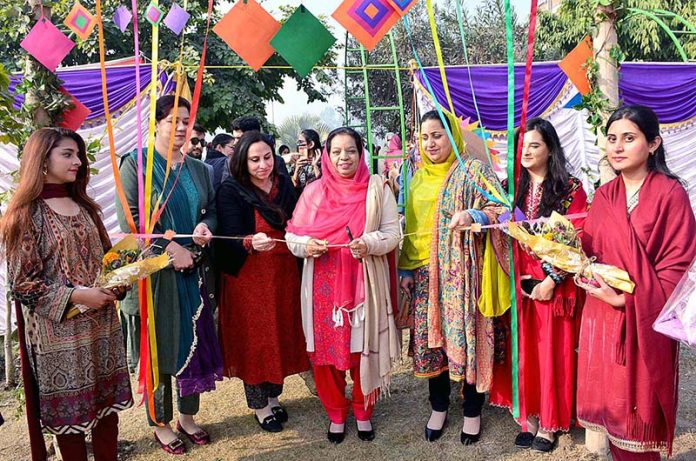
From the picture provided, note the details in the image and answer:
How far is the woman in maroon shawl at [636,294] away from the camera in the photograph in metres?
2.03

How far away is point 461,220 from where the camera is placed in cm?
270

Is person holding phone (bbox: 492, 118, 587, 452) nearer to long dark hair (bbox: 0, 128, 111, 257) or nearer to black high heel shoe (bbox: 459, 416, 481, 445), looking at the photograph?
black high heel shoe (bbox: 459, 416, 481, 445)

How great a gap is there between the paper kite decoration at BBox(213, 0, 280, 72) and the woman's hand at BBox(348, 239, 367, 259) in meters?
0.99

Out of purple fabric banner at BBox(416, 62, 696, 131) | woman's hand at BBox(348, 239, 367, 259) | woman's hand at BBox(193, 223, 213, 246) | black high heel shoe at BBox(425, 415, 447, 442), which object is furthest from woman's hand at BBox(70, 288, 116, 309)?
purple fabric banner at BBox(416, 62, 696, 131)

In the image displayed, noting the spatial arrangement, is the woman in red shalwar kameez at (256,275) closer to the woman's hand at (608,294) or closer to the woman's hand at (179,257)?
the woman's hand at (179,257)

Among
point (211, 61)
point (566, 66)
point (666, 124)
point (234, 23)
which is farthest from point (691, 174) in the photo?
point (211, 61)

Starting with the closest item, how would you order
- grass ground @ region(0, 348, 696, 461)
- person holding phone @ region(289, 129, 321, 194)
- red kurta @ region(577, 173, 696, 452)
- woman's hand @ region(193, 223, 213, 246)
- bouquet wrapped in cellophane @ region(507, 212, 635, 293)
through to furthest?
red kurta @ region(577, 173, 696, 452)
bouquet wrapped in cellophane @ region(507, 212, 635, 293)
woman's hand @ region(193, 223, 213, 246)
grass ground @ region(0, 348, 696, 461)
person holding phone @ region(289, 129, 321, 194)

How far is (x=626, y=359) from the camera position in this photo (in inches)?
81.9

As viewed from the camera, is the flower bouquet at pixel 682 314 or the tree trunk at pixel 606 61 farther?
the tree trunk at pixel 606 61

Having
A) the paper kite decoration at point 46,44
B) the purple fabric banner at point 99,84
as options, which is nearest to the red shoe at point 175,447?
the paper kite decoration at point 46,44

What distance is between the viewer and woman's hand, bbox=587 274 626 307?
2078mm

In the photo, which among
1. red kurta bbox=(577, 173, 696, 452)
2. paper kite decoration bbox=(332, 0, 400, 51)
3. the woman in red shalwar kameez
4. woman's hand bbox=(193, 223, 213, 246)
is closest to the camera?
red kurta bbox=(577, 173, 696, 452)

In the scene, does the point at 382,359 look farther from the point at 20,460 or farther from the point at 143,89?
the point at 143,89

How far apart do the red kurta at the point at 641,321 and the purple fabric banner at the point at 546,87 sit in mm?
4786
